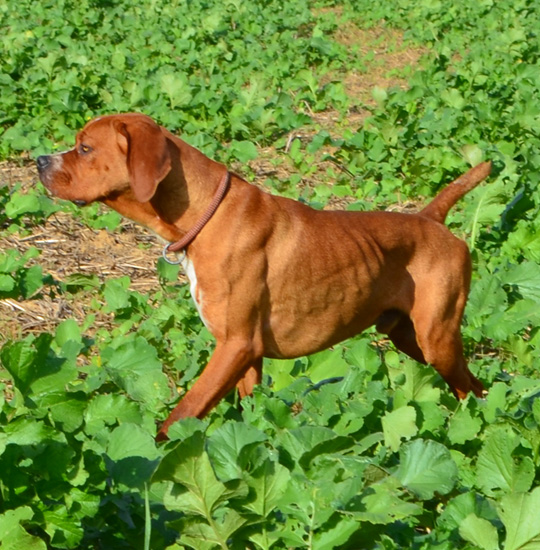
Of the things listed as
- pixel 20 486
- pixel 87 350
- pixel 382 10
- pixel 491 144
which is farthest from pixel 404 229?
pixel 382 10

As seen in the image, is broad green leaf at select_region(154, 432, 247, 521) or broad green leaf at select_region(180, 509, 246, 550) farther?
broad green leaf at select_region(180, 509, 246, 550)

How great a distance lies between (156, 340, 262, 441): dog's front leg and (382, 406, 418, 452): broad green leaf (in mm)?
1299

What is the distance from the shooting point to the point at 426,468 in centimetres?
348

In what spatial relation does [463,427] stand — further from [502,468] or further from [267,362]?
[267,362]

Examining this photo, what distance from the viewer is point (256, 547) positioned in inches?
132

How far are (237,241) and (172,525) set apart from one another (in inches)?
87.9

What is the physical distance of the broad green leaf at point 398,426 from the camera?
3.95 metres

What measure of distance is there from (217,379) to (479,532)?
7.29 feet

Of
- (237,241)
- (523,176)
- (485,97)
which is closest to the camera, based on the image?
(237,241)

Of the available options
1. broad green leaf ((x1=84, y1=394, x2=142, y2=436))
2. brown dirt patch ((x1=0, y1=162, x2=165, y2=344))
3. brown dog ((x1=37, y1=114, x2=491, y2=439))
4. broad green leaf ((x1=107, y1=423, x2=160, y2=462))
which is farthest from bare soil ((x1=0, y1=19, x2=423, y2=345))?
broad green leaf ((x1=107, y1=423, x2=160, y2=462))

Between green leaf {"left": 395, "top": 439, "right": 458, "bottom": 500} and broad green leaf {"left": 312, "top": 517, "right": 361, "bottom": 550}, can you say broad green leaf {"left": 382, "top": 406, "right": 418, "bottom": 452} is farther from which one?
broad green leaf {"left": 312, "top": 517, "right": 361, "bottom": 550}

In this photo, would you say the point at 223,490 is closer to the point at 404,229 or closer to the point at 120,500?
the point at 120,500

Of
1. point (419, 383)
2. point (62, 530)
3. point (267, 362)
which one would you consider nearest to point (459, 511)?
point (419, 383)

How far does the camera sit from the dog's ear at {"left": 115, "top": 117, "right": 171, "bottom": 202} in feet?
16.5
